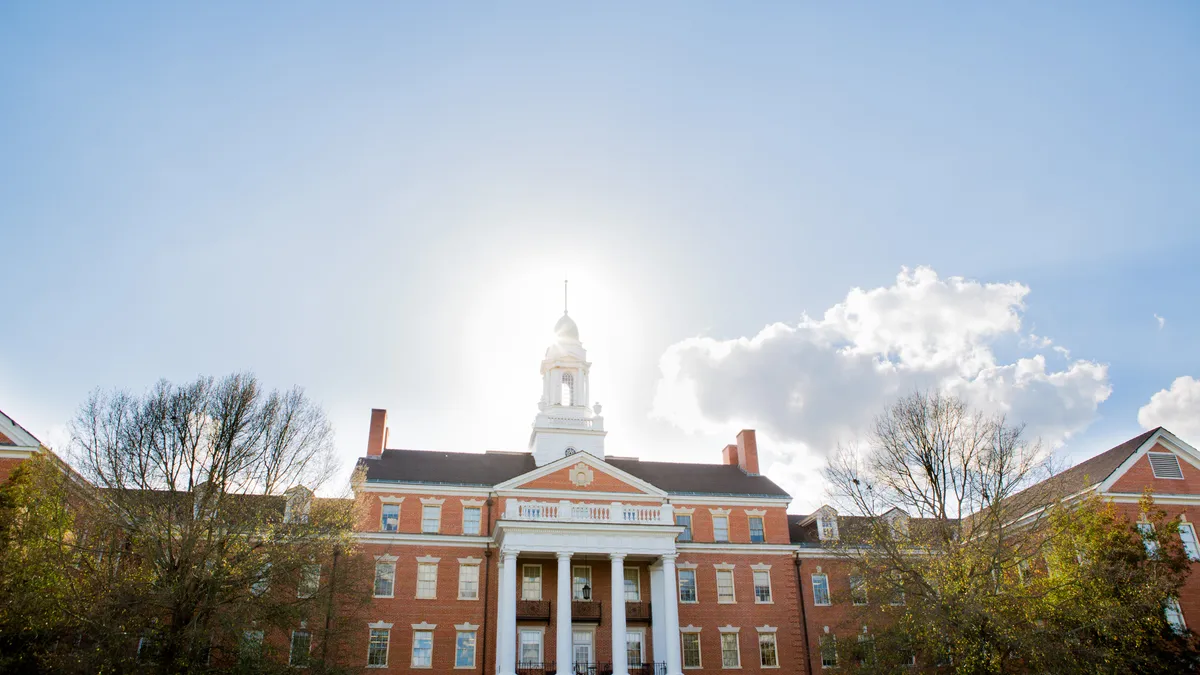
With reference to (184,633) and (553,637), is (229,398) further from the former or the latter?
(553,637)

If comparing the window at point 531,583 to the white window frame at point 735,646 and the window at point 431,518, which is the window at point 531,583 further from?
the white window frame at point 735,646

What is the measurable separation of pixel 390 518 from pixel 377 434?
524 centimetres

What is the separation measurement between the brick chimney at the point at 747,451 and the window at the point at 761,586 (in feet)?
21.2

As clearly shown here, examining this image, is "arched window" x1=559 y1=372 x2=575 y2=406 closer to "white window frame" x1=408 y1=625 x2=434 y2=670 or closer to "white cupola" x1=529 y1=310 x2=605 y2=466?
"white cupola" x1=529 y1=310 x2=605 y2=466

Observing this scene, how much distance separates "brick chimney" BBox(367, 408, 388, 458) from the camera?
4059 cm

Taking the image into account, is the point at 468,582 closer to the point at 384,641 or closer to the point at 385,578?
the point at 385,578

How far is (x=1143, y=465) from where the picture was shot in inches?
1453

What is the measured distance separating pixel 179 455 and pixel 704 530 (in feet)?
81.7

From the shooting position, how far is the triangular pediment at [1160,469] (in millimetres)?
36438

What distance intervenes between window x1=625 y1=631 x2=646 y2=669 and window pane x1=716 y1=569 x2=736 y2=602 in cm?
450

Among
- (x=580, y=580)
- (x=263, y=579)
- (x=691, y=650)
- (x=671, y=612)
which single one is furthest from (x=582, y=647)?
(x=263, y=579)

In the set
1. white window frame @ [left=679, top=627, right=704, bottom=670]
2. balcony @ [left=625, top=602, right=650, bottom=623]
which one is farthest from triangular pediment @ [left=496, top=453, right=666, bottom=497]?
white window frame @ [left=679, top=627, right=704, bottom=670]

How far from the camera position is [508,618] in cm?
3291

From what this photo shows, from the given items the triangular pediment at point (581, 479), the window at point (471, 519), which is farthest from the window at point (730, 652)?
the window at point (471, 519)
